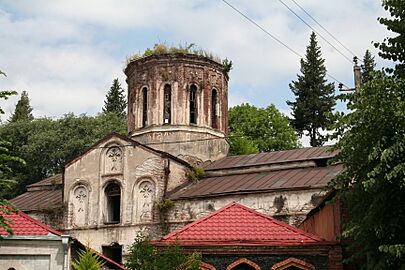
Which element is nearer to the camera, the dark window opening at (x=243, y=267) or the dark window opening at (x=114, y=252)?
the dark window opening at (x=243, y=267)

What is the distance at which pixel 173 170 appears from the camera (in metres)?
25.7

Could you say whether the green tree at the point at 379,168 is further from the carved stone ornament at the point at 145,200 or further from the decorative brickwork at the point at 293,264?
the carved stone ornament at the point at 145,200

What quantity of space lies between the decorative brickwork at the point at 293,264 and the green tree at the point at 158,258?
2.02m

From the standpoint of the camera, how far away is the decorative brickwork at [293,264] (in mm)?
13609

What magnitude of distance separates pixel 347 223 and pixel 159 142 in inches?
664

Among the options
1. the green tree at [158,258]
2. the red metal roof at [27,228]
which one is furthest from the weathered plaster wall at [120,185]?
the green tree at [158,258]

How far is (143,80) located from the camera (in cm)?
2894

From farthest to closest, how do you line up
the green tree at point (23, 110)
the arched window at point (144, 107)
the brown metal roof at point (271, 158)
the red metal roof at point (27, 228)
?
the green tree at point (23, 110) < the arched window at point (144, 107) < the brown metal roof at point (271, 158) < the red metal roof at point (27, 228)

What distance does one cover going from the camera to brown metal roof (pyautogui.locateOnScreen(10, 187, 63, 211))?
Result: 27.4 metres

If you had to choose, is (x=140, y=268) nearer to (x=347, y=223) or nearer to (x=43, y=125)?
(x=347, y=223)

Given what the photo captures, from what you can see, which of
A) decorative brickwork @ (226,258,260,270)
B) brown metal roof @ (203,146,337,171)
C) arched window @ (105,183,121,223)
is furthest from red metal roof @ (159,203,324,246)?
arched window @ (105,183,121,223)

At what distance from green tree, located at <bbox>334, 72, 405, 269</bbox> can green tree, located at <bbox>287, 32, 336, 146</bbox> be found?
34.2 metres

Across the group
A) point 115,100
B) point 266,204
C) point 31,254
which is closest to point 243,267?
point 31,254

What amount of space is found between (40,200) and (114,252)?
17.1 feet
